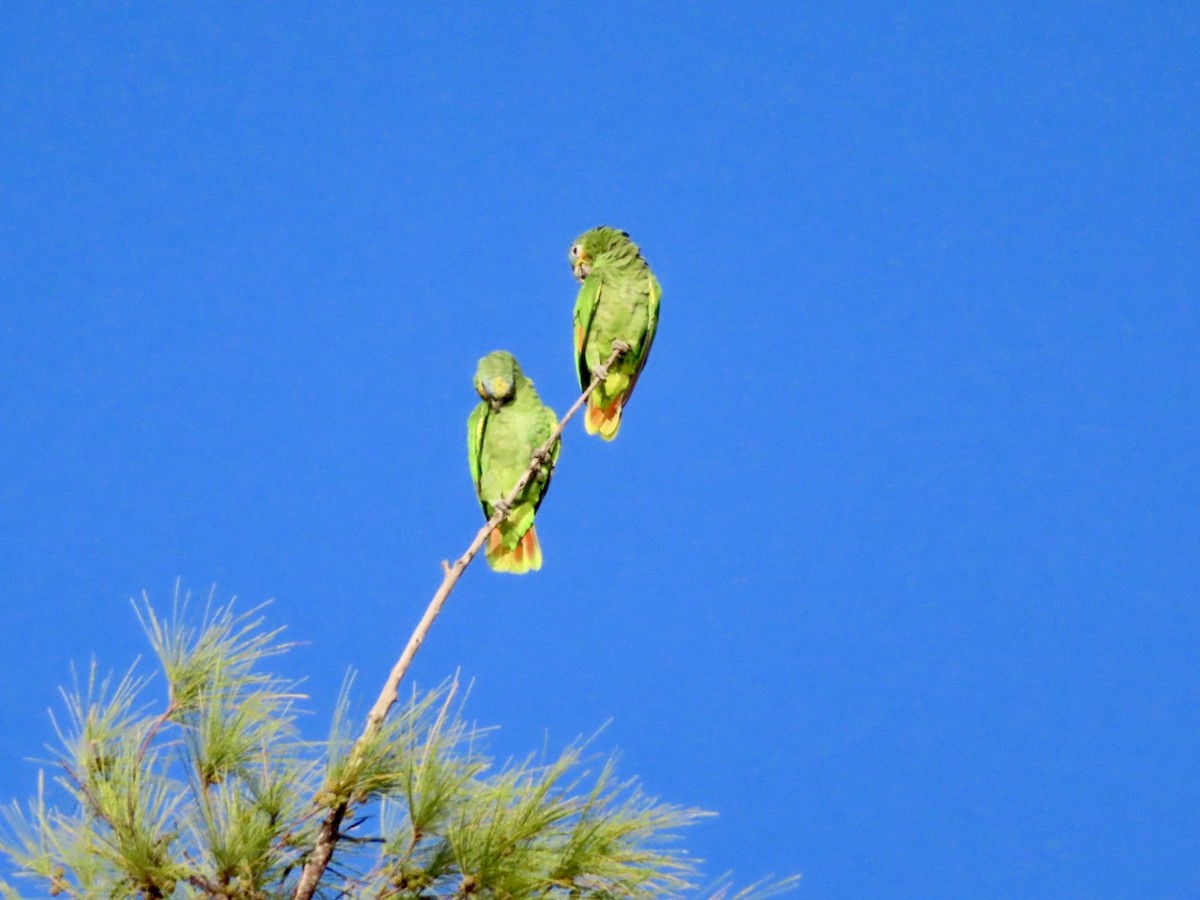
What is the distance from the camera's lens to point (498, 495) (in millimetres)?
5418

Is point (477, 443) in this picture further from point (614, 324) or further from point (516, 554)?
point (614, 324)

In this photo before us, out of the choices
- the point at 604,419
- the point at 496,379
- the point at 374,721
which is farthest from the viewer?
the point at 604,419

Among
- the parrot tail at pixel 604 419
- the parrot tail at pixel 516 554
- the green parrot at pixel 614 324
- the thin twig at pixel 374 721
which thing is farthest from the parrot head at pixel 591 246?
the thin twig at pixel 374 721

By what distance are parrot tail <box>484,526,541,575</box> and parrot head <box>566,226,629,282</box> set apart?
1.38 metres

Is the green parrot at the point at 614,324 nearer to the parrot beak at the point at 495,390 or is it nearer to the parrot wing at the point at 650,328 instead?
the parrot wing at the point at 650,328

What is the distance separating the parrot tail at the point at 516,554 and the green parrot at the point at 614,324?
68 cm

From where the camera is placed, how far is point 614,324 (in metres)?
5.79

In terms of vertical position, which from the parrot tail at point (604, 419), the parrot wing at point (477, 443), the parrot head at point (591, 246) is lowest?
the parrot wing at point (477, 443)

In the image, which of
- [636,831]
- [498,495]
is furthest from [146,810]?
[498,495]

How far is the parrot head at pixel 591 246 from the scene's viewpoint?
19.7 feet

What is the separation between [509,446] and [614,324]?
83 centimetres

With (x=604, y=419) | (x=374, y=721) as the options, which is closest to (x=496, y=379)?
(x=604, y=419)

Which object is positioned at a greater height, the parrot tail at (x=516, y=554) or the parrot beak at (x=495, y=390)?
the parrot beak at (x=495, y=390)

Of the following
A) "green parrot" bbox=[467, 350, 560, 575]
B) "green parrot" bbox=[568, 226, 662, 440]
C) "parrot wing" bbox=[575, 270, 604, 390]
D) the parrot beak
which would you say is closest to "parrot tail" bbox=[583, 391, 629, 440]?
"green parrot" bbox=[568, 226, 662, 440]
